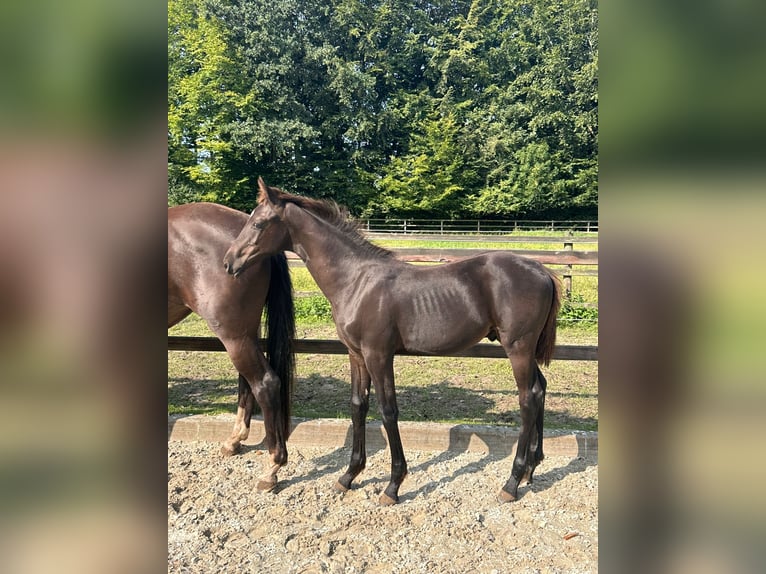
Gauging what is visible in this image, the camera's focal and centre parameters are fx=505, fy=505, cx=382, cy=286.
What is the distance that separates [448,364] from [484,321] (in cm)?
301

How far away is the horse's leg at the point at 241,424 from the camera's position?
3607 mm

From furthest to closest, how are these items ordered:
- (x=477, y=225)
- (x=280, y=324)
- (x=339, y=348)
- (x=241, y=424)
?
(x=477, y=225) < (x=339, y=348) < (x=241, y=424) < (x=280, y=324)

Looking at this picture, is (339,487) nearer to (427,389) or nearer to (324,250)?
(324,250)

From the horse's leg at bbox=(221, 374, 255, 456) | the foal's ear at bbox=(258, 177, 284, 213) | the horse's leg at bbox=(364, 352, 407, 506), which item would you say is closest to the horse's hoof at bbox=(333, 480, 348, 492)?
the horse's leg at bbox=(364, 352, 407, 506)

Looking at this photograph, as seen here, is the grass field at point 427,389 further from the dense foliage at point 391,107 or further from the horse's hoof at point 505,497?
the dense foliage at point 391,107

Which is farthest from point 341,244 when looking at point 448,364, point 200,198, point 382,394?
point 200,198

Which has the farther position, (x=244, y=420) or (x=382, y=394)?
(x=244, y=420)

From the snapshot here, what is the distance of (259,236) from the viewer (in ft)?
9.94

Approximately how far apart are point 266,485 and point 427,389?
2165mm

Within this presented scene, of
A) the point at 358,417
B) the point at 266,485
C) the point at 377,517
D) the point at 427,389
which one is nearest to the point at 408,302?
the point at 358,417

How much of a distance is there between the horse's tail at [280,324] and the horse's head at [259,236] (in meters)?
0.48
